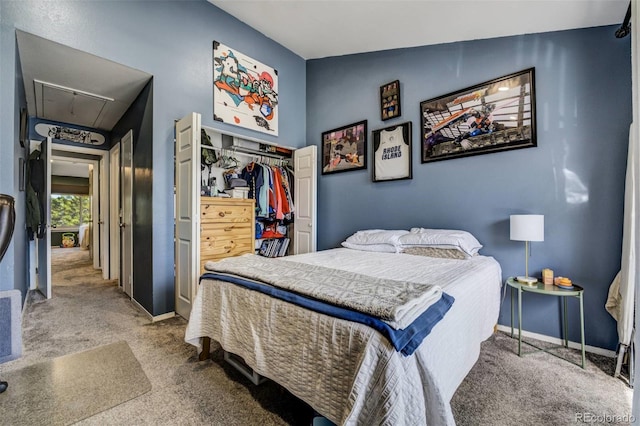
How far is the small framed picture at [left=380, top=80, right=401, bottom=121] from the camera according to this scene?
3164 millimetres

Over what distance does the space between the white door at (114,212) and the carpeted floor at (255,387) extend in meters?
1.91

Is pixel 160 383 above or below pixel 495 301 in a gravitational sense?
below

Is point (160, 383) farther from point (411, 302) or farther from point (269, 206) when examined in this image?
point (269, 206)

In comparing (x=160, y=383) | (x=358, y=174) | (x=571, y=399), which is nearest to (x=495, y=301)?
(x=571, y=399)

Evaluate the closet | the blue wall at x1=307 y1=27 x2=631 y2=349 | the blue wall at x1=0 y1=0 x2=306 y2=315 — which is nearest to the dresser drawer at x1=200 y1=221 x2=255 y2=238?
the closet

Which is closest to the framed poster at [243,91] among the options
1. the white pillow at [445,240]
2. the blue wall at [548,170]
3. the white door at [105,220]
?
the blue wall at [548,170]

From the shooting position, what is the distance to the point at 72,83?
9.53 feet

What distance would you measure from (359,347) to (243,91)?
3.40 m

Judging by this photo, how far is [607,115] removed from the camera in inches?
80.0

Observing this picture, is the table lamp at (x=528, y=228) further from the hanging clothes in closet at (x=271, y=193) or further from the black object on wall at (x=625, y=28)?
the hanging clothes in closet at (x=271, y=193)

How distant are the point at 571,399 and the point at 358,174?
2.77m

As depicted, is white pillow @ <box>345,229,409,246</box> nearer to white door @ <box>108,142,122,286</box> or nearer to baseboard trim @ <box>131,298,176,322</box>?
baseboard trim @ <box>131,298,176,322</box>

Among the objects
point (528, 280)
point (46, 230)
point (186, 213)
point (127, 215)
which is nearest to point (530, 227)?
point (528, 280)

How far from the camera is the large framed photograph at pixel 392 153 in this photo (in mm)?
3102
